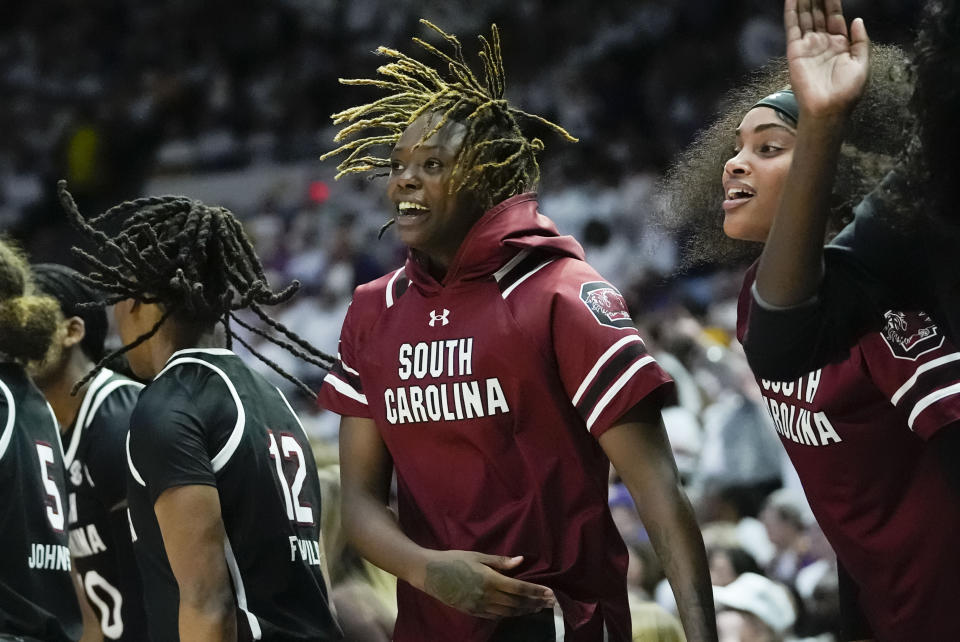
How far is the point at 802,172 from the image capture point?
2.10m

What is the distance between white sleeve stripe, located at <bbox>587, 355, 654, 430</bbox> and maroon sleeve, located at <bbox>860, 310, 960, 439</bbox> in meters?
0.48

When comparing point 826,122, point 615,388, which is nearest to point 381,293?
point 615,388

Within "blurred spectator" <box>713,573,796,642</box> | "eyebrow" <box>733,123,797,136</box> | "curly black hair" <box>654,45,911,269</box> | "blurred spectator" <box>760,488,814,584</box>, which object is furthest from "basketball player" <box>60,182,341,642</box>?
"blurred spectator" <box>760,488,814,584</box>

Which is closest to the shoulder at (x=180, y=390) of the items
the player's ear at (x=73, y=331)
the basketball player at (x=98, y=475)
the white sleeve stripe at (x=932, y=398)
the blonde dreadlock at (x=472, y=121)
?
the basketball player at (x=98, y=475)

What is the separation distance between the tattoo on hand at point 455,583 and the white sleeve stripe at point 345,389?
0.45 metres

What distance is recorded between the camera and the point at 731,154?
2.89 metres

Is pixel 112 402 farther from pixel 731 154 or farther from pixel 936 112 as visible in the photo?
pixel 936 112

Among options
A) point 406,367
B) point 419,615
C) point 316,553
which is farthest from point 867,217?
point 316,553

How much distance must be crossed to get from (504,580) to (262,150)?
34.5 feet

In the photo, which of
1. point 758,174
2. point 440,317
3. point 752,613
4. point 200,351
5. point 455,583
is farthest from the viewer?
point 752,613

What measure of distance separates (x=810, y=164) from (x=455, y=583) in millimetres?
1063

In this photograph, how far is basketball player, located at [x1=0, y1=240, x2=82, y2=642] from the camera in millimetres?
3469

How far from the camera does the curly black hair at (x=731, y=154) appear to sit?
8.19 feet

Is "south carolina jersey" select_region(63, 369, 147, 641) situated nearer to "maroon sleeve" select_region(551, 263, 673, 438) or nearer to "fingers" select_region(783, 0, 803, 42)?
"maroon sleeve" select_region(551, 263, 673, 438)
